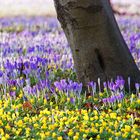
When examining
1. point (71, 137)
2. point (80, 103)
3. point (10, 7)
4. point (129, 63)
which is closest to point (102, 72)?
point (129, 63)

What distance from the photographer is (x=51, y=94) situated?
7.36m

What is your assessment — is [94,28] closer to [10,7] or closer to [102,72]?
[102,72]

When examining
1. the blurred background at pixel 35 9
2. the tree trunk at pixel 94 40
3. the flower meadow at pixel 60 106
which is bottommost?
the flower meadow at pixel 60 106

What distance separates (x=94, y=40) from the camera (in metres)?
7.66

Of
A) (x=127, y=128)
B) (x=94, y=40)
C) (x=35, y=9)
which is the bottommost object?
(x=127, y=128)

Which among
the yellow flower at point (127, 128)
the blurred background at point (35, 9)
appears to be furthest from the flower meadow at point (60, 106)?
Result: the blurred background at point (35, 9)

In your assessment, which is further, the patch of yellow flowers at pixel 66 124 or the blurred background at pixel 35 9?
the blurred background at pixel 35 9

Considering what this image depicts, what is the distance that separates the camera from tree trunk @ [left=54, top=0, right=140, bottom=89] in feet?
25.0

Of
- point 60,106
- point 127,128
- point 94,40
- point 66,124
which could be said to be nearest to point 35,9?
point 94,40

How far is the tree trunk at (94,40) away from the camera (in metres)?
7.61

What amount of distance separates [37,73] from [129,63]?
1.44 metres

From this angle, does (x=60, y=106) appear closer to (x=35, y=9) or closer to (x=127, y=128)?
(x=127, y=128)

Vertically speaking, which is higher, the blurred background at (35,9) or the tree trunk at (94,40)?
the blurred background at (35,9)

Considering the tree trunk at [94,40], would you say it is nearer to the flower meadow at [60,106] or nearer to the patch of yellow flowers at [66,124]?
the flower meadow at [60,106]
